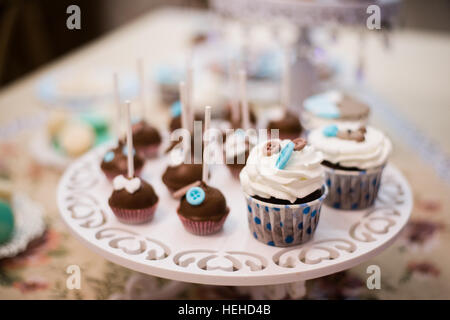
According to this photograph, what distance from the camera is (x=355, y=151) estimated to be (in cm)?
119

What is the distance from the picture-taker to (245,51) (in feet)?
6.41

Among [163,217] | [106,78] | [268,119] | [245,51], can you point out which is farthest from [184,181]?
[106,78]

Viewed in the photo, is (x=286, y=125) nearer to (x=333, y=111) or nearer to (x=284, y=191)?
(x=333, y=111)

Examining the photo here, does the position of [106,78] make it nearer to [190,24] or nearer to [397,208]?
[190,24]

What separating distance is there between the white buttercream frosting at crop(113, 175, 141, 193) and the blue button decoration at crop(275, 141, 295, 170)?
1.03ft

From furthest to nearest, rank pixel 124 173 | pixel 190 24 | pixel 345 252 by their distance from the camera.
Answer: pixel 190 24 < pixel 124 173 < pixel 345 252

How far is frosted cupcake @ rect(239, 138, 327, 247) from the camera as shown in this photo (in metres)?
1.04

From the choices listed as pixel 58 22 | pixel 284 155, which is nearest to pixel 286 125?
pixel 284 155

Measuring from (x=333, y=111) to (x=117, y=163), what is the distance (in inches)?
23.6

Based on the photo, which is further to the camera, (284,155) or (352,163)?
(352,163)

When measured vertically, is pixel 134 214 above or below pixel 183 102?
below
